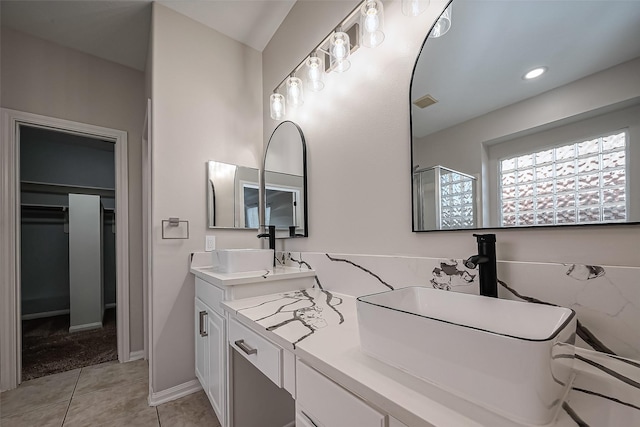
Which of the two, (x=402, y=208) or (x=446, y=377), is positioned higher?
(x=402, y=208)

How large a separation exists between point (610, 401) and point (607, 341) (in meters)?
0.24

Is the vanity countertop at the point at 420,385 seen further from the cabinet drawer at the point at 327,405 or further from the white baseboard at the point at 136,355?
the white baseboard at the point at 136,355

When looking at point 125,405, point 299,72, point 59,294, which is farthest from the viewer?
point 59,294

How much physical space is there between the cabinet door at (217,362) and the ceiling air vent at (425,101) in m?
1.28

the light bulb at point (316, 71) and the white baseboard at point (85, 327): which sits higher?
the light bulb at point (316, 71)

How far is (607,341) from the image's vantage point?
0.65 m

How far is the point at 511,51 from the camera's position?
2.79 ft

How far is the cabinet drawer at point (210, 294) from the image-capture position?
134 cm

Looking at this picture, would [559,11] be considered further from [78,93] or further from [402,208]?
[78,93]

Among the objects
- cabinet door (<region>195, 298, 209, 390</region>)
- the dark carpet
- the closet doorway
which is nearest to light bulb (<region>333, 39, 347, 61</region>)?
cabinet door (<region>195, 298, 209, 390</region>)

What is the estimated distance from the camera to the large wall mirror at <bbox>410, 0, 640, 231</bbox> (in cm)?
68

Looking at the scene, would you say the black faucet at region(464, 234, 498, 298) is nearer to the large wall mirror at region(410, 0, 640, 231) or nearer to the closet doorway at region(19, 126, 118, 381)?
the large wall mirror at region(410, 0, 640, 231)

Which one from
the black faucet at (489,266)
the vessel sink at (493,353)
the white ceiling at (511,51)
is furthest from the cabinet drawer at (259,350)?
the white ceiling at (511,51)

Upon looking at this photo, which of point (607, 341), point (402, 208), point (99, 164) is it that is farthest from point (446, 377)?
point (99, 164)
